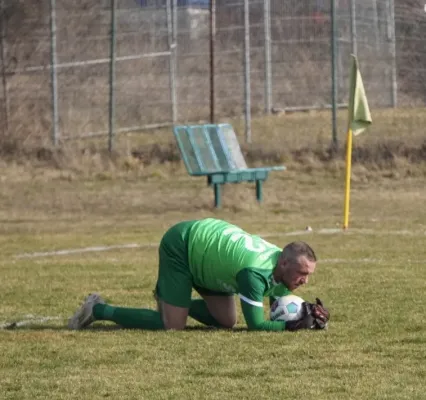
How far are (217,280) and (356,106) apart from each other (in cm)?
807

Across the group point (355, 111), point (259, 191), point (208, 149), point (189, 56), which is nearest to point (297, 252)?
point (355, 111)

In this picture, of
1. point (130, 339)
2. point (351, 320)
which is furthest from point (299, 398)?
point (351, 320)

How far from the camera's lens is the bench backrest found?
65.6 feet

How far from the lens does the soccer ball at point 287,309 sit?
29.6ft

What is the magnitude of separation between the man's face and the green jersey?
8 centimetres

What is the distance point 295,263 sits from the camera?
8.55 metres

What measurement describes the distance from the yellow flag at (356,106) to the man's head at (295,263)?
26.3ft

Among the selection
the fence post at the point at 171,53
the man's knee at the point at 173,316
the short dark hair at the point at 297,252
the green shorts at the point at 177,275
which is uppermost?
the fence post at the point at 171,53

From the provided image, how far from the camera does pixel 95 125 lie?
24578 millimetres

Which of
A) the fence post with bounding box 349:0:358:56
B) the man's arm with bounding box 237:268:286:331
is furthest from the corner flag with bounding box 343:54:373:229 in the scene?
the fence post with bounding box 349:0:358:56

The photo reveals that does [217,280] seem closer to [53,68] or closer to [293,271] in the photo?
[293,271]

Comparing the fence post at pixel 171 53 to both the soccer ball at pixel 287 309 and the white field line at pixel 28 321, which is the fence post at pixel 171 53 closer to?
the white field line at pixel 28 321

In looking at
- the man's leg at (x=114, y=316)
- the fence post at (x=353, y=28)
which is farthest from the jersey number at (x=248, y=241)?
the fence post at (x=353, y=28)

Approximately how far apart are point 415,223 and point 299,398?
438 inches
